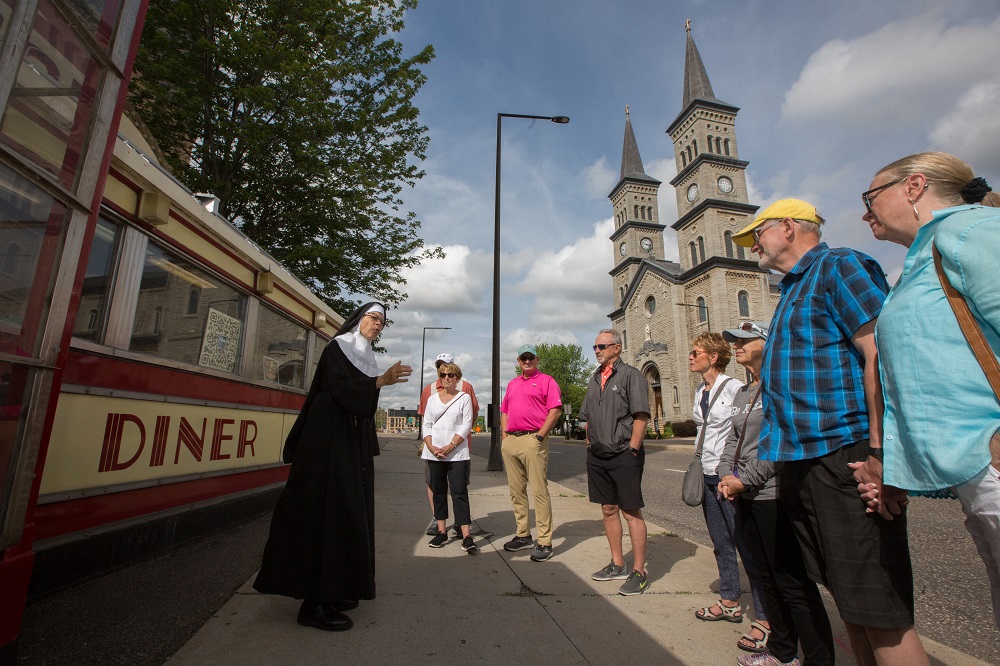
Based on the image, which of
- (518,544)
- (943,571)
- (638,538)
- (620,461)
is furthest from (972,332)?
(943,571)

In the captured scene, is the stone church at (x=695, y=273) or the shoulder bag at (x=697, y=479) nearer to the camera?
the shoulder bag at (x=697, y=479)

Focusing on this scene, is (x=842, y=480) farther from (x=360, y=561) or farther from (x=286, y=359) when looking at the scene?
(x=286, y=359)

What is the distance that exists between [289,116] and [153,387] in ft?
26.5

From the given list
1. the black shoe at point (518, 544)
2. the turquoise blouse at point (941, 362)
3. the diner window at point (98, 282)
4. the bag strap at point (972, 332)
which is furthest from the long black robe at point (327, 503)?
the bag strap at point (972, 332)

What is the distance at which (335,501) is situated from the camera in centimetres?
304

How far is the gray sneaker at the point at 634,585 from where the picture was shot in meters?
3.61

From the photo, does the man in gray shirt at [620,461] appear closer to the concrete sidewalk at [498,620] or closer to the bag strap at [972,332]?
the concrete sidewalk at [498,620]

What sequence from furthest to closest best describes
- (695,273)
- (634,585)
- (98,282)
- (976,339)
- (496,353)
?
(695,273)
(496,353)
(634,585)
(98,282)
(976,339)

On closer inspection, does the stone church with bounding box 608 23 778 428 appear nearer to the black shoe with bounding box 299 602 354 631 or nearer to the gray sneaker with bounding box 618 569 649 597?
the gray sneaker with bounding box 618 569 649 597

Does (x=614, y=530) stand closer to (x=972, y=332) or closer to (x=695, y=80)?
(x=972, y=332)

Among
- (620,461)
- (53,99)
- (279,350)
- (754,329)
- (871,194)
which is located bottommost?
(620,461)

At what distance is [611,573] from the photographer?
387cm

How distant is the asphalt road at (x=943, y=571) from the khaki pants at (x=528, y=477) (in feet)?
3.24

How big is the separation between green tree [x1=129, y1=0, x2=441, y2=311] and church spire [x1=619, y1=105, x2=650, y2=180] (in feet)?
184
